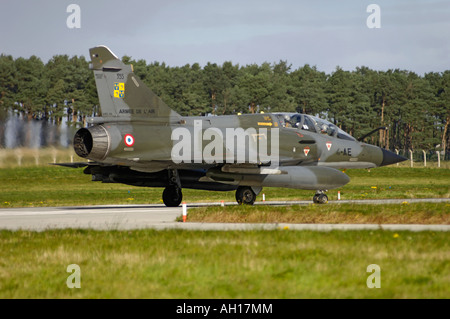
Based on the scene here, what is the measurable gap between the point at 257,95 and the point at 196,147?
72.2 meters

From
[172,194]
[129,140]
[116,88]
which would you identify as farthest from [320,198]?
[116,88]

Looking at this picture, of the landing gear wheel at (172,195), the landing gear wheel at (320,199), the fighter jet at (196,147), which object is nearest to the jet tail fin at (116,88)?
the fighter jet at (196,147)

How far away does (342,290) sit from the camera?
8.69 meters

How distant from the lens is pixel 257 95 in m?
94.2

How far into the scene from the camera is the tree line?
80.5 meters

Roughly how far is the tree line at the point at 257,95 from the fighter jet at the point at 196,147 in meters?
52.3

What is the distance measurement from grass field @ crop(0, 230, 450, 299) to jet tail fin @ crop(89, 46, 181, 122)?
900cm

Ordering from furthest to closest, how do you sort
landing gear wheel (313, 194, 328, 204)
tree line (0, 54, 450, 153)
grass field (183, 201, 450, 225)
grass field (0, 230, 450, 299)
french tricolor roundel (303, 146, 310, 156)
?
tree line (0, 54, 450, 153), french tricolor roundel (303, 146, 310, 156), landing gear wheel (313, 194, 328, 204), grass field (183, 201, 450, 225), grass field (0, 230, 450, 299)

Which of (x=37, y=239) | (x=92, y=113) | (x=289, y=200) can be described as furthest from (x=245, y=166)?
(x=92, y=113)

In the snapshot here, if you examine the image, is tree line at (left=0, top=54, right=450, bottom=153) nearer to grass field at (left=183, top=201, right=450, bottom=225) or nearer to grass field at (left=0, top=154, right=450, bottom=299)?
grass field at (left=183, top=201, right=450, bottom=225)

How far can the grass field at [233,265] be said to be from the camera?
8.81 meters

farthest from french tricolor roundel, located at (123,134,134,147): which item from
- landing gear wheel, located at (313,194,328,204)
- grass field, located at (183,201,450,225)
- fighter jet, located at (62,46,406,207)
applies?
landing gear wheel, located at (313,194,328,204)

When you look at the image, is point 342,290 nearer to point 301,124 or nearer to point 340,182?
point 340,182

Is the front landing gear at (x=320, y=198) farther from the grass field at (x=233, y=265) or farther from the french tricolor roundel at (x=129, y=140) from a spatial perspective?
the grass field at (x=233, y=265)
